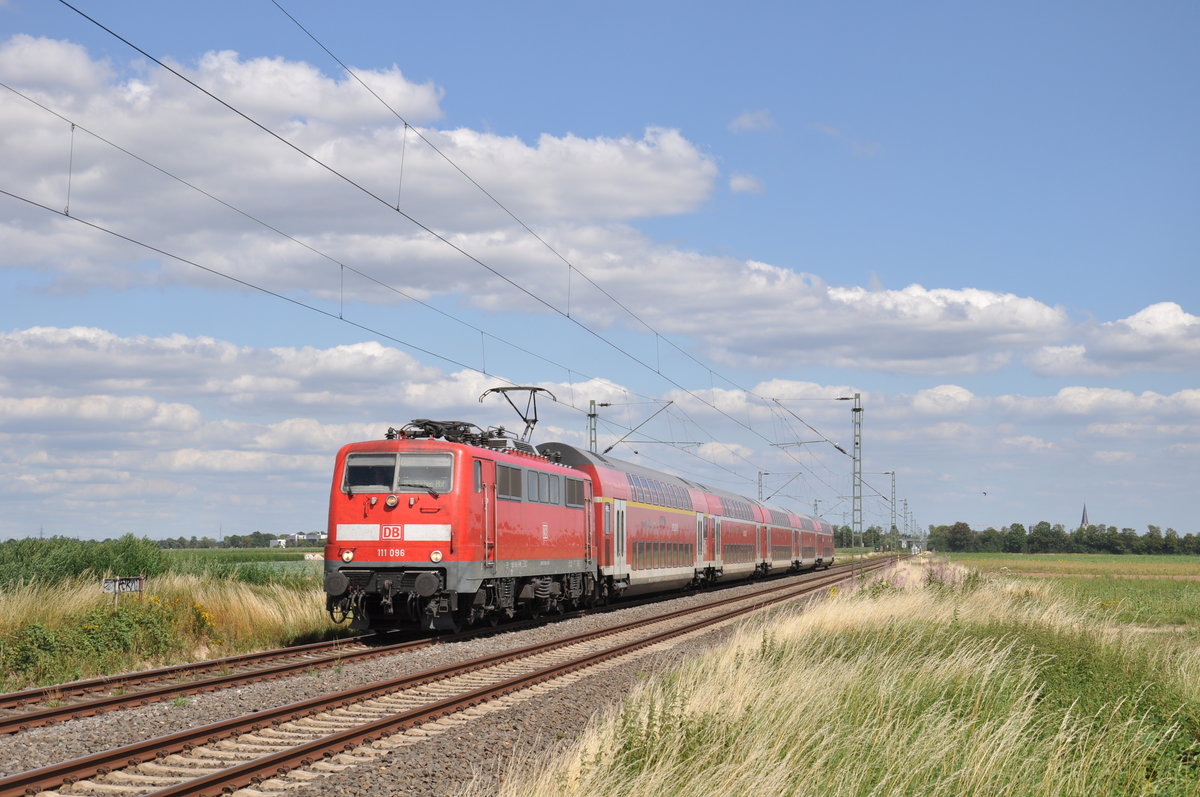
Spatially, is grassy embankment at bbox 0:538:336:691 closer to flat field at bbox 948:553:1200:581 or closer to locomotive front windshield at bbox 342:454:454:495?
locomotive front windshield at bbox 342:454:454:495

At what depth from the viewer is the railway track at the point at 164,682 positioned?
1266 centimetres

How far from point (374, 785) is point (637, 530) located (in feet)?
81.2

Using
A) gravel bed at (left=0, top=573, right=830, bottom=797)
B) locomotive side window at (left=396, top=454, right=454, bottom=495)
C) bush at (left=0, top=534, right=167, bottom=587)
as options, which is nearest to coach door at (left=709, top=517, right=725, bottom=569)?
bush at (left=0, top=534, right=167, bottom=587)

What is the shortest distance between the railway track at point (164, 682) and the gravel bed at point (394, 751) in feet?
0.74

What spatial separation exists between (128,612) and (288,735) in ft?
27.3

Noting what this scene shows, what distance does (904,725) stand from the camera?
1043 centimetres

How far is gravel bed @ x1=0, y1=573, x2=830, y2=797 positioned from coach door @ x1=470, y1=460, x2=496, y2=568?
376 cm

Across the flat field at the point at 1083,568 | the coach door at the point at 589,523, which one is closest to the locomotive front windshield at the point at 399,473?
the coach door at the point at 589,523

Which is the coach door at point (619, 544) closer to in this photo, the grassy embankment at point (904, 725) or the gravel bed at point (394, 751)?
the gravel bed at point (394, 751)

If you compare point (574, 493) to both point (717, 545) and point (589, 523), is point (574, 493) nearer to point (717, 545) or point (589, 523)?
point (589, 523)

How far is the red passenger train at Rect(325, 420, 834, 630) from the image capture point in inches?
819

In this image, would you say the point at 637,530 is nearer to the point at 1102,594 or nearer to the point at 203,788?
the point at 1102,594

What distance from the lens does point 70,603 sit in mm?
19547

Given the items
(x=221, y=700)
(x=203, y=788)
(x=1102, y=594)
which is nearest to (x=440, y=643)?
(x=221, y=700)
